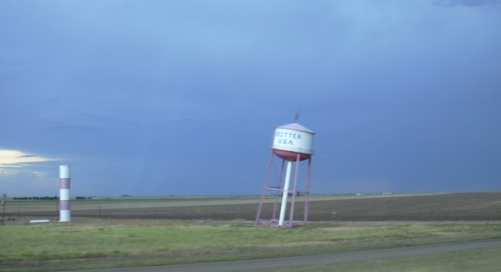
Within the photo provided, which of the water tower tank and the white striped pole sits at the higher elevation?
the water tower tank

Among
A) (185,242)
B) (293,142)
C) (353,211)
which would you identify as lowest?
(185,242)

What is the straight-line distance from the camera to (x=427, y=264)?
58.4ft

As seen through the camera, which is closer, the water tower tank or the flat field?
the flat field

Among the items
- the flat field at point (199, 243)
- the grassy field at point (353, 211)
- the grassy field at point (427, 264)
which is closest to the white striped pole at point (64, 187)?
the flat field at point (199, 243)

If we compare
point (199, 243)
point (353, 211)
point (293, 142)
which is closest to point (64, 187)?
point (293, 142)

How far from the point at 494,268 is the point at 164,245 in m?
12.8

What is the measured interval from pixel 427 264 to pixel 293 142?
18.0m

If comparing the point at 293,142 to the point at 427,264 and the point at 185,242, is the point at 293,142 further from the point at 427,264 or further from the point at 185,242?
the point at 427,264

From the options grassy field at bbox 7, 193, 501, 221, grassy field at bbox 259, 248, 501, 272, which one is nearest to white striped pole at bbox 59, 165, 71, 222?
grassy field at bbox 7, 193, 501, 221

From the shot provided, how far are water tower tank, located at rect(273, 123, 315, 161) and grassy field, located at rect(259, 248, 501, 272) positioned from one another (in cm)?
1596

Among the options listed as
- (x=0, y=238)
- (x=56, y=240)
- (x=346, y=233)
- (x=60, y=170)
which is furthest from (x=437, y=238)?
(x=60, y=170)

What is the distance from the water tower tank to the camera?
1394 inches

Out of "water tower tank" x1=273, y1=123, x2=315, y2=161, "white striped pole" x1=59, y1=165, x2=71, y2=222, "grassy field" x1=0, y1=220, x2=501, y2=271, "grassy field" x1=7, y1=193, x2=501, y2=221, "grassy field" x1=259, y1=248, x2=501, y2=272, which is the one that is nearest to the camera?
"grassy field" x1=259, y1=248, x2=501, y2=272

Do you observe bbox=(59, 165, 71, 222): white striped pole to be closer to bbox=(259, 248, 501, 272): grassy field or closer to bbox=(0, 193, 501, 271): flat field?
bbox=(0, 193, 501, 271): flat field
